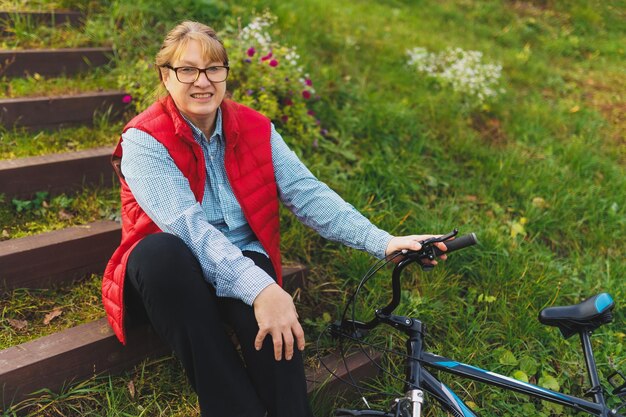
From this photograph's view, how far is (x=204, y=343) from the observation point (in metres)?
1.69

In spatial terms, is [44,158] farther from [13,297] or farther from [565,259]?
[565,259]

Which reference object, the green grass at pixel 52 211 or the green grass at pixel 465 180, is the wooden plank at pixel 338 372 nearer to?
the green grass at pixel 465 180

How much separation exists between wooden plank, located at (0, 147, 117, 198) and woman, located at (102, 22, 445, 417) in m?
0.84

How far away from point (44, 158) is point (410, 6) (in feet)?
16.1

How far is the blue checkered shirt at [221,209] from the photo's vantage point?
68.2 inches

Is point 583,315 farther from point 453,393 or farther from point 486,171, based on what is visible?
point 486,171

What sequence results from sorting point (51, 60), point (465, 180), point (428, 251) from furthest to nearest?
1. point (465, 180)
2. point (51, 60)
3. point (428, 251)

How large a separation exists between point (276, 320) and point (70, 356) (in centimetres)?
91

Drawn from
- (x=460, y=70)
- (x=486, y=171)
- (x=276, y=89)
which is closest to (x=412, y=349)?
(x=276, y=89)

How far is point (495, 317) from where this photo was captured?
2686 mm

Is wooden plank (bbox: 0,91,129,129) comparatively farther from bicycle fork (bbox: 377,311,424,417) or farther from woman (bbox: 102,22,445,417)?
bicycle fork (bbox: 377,311,424,417)

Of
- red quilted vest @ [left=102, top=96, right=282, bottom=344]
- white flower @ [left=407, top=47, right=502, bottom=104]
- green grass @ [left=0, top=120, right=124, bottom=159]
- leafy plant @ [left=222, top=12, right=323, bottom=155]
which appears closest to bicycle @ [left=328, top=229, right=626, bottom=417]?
red quilted vest @ [left=102, top=96, right=282, bottom=344]

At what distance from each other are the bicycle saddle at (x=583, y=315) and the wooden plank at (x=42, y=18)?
12.0ft

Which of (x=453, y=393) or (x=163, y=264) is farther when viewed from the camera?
(x=453, y=393)
